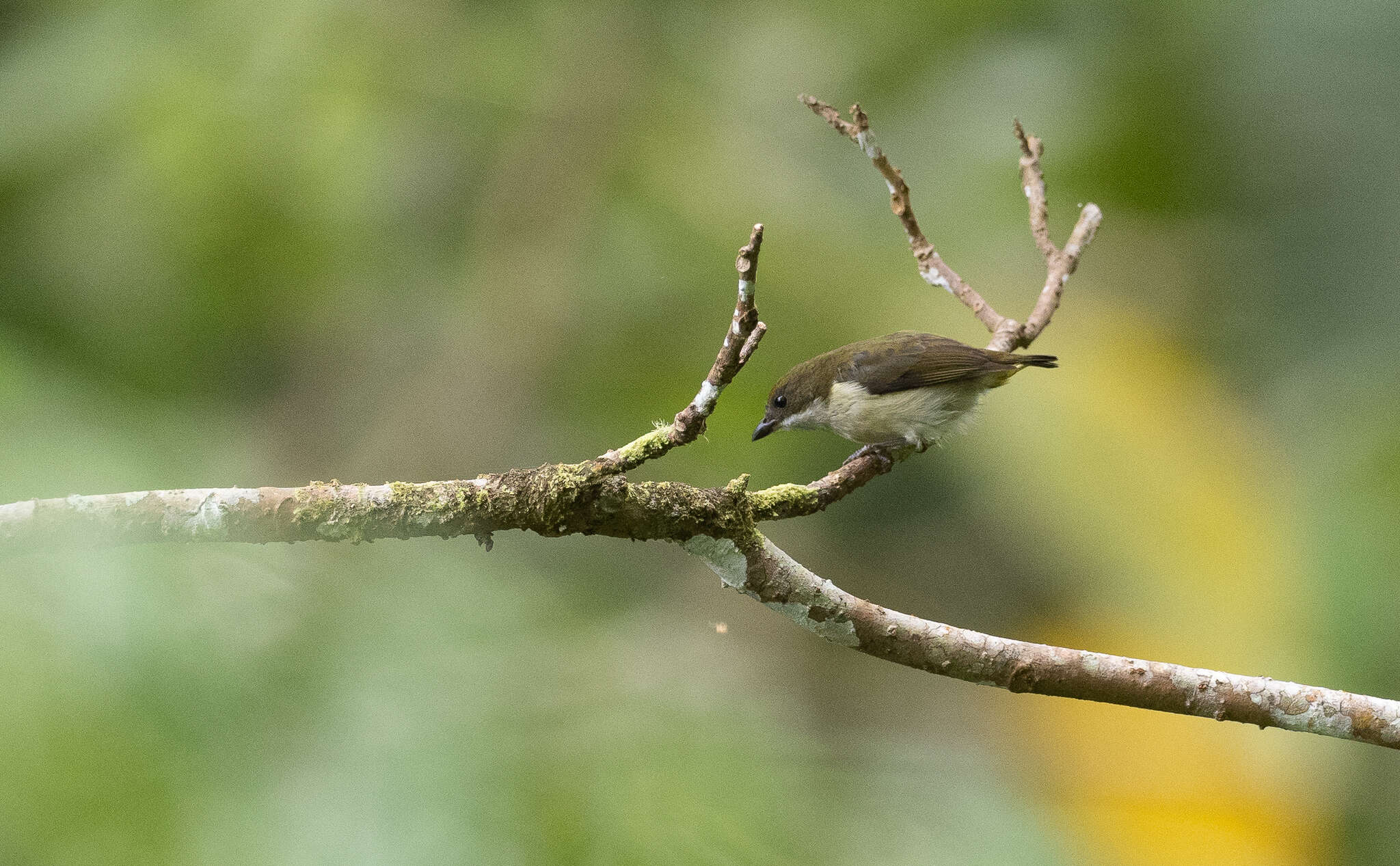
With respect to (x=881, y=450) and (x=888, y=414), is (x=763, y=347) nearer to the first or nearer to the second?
(x=888, y=414)

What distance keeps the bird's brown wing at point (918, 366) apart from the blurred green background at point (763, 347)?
0.68 meters

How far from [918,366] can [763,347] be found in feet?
4.55

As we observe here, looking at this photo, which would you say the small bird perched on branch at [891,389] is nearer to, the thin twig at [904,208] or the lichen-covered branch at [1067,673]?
the thin twig at [904,208]

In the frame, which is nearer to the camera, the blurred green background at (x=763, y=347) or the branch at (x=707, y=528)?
the branch at (x=707, y=528)

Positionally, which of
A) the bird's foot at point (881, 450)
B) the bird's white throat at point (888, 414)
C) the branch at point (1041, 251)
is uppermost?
the branch at point (1041, 251)

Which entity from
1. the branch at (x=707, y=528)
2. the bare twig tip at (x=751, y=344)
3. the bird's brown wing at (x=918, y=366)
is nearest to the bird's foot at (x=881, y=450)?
the bird's brown wing at (x=918, y=366)

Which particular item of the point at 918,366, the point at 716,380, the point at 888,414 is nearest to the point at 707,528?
the point at 716,380

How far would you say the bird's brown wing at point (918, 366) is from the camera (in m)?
4.04

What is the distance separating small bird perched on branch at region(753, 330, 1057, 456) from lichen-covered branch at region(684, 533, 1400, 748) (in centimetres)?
183

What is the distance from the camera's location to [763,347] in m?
5.37

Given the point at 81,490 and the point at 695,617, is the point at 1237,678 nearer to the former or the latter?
the point at 81,490

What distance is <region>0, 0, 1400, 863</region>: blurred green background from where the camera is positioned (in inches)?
107

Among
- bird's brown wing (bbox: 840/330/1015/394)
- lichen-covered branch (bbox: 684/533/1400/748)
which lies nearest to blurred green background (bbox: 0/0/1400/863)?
lichen-covered branch (bbox: 684/533/1400/748)

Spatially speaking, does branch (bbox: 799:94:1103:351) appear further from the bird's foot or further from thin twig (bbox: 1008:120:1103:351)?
the bird's foot
